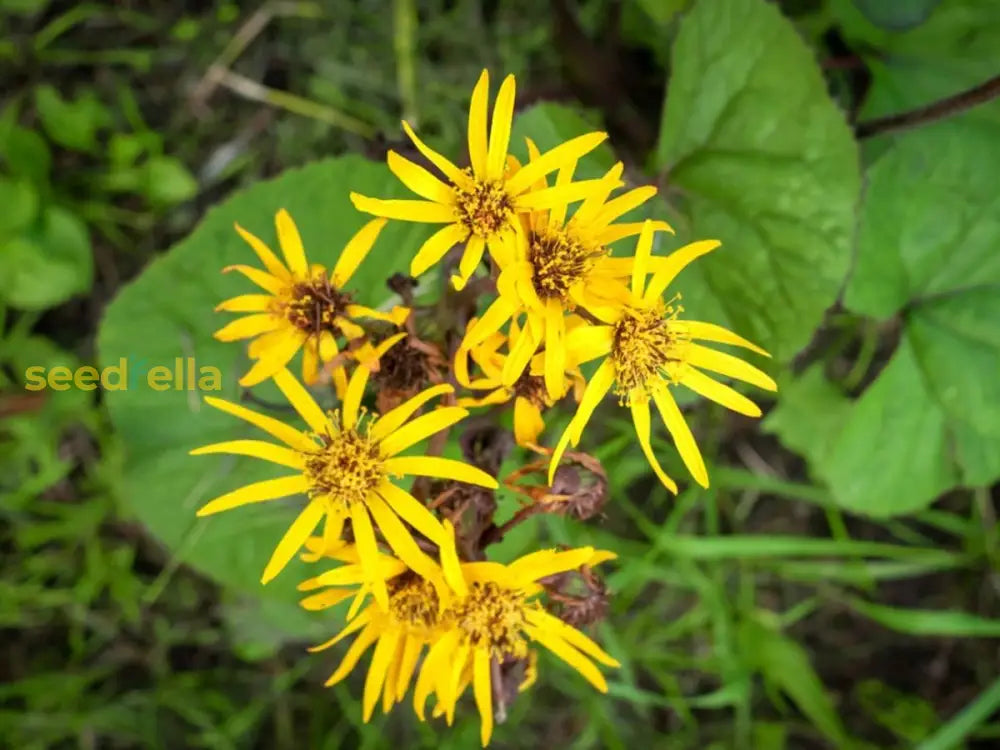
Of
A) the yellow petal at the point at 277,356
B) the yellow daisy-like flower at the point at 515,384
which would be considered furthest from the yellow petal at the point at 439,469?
the yellow petal at the point at 277,356

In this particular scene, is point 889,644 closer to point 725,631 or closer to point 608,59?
point 725,631

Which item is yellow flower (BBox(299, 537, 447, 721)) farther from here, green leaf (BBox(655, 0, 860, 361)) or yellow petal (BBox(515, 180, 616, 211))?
green leaf (BBox(655, 0, 860, 361))

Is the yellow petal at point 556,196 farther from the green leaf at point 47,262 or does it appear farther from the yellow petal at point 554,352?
the green leaf at point 47,262

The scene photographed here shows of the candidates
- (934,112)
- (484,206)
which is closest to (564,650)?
(484,206)

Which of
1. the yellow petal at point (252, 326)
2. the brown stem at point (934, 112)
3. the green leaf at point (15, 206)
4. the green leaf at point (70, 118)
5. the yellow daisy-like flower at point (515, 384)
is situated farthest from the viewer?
the green leaf at point (70, 118)

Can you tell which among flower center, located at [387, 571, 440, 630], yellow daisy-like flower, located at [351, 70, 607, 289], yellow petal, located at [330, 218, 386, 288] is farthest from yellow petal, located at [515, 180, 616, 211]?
flower center, located at [387, 571, 440, 630]

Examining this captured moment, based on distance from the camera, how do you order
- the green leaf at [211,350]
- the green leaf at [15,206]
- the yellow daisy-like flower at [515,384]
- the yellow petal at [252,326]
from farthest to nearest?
the green leaf at [15,206]
the green leaf at [211,350]
the yellow petal at [252,326]
the yellow daisy-like flower at [515,384]

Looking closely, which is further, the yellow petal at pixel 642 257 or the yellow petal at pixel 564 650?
the yellow petal at pixel 564 650
